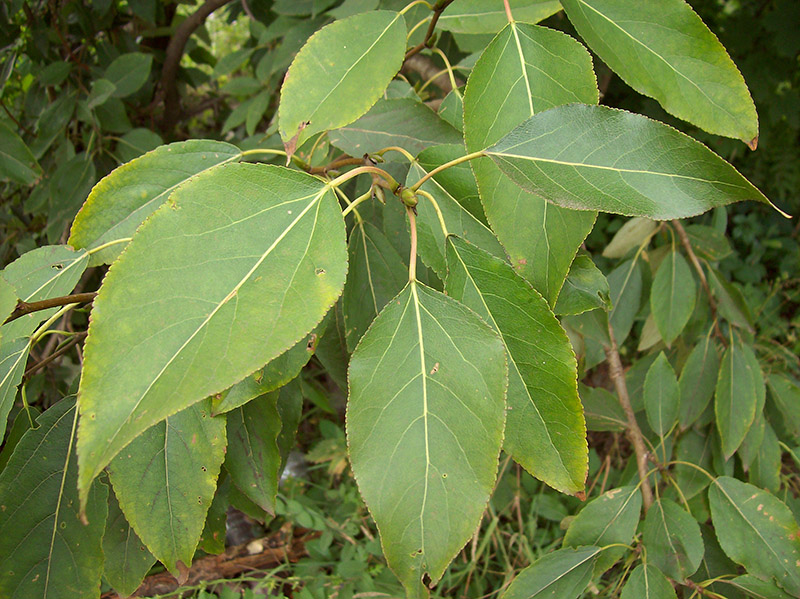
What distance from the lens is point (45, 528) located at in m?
0.59

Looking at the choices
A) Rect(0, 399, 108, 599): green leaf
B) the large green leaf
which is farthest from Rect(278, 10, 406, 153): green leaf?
Rect(0, 399, 108, 599): green leaf

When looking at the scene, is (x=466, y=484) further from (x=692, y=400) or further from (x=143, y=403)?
(x=692, y=400)

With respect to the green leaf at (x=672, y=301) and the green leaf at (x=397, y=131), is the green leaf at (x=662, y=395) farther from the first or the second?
the green leaf at (x=397, y=131)

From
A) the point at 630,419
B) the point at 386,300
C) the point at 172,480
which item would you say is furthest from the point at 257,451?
A: the point at 630,419

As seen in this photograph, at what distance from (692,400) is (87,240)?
3.55 feet

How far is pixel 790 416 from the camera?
1.16 meters

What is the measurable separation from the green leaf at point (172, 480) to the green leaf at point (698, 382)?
939 millimetres

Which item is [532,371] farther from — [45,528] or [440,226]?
[45,528]

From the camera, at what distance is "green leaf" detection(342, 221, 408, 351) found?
68cm

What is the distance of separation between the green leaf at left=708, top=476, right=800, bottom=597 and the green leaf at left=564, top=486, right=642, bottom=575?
15cm

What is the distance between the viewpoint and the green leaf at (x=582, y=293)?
560mm

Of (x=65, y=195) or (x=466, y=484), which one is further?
(x=65, y=195)

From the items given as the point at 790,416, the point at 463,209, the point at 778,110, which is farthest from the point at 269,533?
the point at 778,110

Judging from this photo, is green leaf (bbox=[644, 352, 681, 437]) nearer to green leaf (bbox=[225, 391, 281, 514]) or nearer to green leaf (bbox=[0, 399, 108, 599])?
green leaf (bbox=[225, 391, 281, 514])
